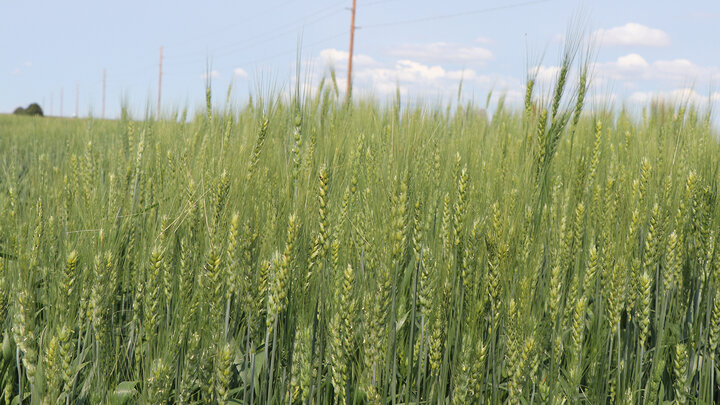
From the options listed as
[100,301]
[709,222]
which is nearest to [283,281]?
[100,301]

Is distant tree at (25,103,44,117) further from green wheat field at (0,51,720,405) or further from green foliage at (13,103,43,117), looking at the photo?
green wheat field at (0,51,720,405)

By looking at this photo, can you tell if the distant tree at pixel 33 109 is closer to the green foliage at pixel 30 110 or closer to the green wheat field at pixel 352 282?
the green foliage at pixel 30 110

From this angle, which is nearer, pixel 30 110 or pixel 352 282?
pixel 352 282

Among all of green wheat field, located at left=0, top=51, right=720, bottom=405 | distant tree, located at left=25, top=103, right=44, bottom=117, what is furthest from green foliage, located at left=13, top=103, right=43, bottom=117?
green wheat field, located at left=0, top=51, right=720, bottom=405

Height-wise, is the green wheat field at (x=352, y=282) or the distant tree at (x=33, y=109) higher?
the distant tree at (x=33, y=109)

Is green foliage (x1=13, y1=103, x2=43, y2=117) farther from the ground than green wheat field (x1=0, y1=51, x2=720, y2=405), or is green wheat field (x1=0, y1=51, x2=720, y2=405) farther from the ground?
green foliage (x1=13, y1=103, x2=43, y2=117)

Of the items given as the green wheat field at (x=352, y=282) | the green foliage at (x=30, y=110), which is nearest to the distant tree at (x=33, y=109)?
the green foliage at (x=30, y=110)

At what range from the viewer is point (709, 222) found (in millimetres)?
1699

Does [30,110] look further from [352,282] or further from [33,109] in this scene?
[352,282]

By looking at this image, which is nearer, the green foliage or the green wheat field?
the green wheat field

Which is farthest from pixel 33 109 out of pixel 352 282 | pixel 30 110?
pixel 352 282

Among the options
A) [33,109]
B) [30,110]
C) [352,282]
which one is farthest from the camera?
[33,109]

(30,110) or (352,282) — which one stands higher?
(30,110)

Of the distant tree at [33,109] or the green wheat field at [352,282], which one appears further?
the distant tree at [33,109]
